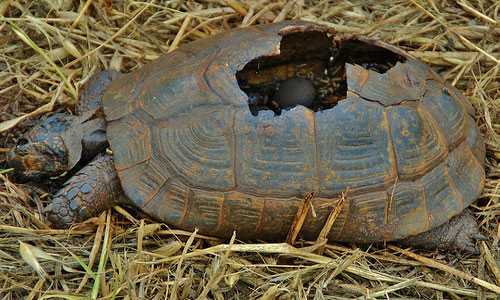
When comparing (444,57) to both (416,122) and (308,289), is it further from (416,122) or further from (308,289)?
(308,289)

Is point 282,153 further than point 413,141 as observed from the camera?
No

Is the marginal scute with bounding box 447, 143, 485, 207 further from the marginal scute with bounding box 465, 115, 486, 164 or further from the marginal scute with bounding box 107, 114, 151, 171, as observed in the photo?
the marginal scute with bounding box 107, 114, 151, 171

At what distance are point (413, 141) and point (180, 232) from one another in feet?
4.34

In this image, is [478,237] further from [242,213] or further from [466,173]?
[242,213]

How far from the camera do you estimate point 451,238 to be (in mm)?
3518

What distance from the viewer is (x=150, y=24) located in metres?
4.33

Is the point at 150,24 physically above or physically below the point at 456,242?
above


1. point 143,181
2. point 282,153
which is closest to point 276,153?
point 282,153

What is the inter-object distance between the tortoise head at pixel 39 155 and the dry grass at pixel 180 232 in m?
0.11

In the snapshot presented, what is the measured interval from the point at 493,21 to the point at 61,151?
2822 millimetres

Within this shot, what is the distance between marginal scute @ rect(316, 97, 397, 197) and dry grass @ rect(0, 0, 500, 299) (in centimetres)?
37

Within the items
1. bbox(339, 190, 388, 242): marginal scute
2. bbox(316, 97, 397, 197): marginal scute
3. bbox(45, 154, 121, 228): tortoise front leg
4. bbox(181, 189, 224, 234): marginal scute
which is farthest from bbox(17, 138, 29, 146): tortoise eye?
bbox(339, 190, 388, 242): marginal scute

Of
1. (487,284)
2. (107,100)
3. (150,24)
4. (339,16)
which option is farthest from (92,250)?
(339,16)

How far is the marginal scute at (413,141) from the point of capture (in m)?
3.35
